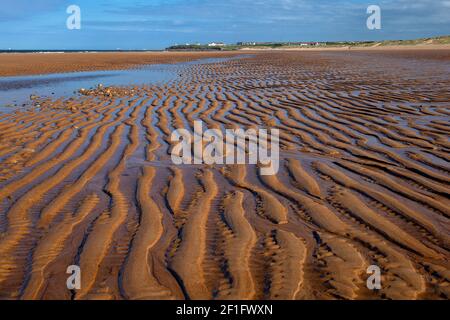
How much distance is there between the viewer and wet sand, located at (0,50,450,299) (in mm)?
2527

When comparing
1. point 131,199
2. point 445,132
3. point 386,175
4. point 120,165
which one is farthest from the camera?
point 445,132

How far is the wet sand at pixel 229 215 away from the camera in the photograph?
→ 2.53 metres

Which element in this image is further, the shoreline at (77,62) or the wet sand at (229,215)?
the shoreline at (77,62)

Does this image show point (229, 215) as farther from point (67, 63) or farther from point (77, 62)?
point (77, 62)

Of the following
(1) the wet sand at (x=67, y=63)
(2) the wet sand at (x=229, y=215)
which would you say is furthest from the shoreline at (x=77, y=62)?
(2) the wet sand at (x=229, y=215)

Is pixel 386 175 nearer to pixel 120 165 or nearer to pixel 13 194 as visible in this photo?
pixel 120 165

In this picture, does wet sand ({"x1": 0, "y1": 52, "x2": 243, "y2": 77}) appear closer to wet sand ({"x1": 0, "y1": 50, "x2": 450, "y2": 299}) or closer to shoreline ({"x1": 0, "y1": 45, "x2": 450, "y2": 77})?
shoreline ({"x1": 0, "y1": 45, "x2": 450, "y2": 77})

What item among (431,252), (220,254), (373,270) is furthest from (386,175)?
(220,254)

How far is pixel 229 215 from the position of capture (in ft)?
11.3

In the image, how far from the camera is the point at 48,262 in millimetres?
2787

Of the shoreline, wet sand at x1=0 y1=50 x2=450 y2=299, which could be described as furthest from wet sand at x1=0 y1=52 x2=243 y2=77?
wet sand at x1=0 y1=50 x2=450 y2=299

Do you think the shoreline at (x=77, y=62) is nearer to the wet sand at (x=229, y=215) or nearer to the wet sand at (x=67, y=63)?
the wet sand at (x=67, y=63)

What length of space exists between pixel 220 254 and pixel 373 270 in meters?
0.93

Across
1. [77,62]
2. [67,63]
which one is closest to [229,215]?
[67,63]
